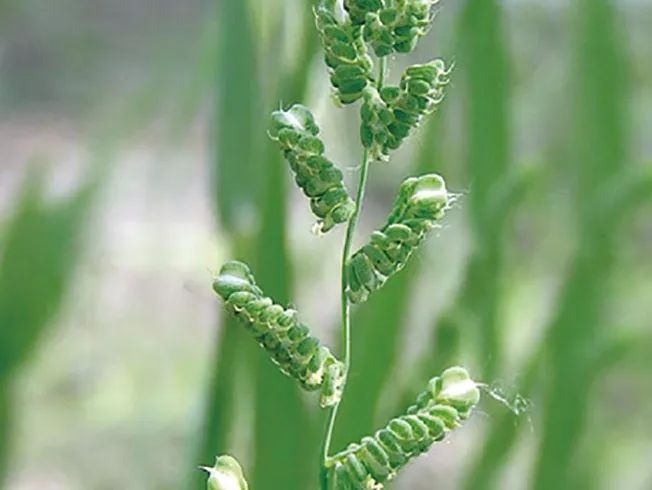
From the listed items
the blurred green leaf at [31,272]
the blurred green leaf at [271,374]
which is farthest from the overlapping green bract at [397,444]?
the blurred green leaf at [31,272]

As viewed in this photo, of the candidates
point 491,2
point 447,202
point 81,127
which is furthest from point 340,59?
point 81,127

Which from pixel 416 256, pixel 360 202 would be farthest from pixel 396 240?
pixel 416 256

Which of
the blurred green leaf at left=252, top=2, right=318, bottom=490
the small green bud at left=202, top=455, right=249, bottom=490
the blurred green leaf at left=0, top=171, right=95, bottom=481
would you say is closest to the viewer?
the small green bud at left=202, top=455, right=249, bottom=490

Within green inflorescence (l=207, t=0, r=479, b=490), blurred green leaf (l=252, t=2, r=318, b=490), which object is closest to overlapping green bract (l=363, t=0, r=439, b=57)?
green inflorescence (l=207, t=0, r=479, b=490)

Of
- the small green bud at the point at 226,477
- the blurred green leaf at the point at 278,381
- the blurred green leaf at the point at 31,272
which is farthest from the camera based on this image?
the blurred green leaf at the point at 31,272

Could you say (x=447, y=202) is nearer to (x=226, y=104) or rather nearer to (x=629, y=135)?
(x=226, y=104)

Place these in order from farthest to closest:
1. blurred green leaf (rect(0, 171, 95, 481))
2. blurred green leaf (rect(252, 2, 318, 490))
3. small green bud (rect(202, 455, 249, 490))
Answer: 1. blurred green leaf (rect(0, 171, 95, 481))
2. blurred green leaf (rect(252, 2, 318, 490))
3. small green bud (rect(202, 455, 249, 490))

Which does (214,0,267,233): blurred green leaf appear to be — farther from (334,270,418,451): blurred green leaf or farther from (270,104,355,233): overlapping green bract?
(270,104,355,233): overlapping green bract

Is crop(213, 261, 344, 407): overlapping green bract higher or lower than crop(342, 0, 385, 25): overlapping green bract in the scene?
lower

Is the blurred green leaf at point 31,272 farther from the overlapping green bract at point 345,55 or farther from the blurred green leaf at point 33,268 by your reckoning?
the overlapping green bract at point 345,55
